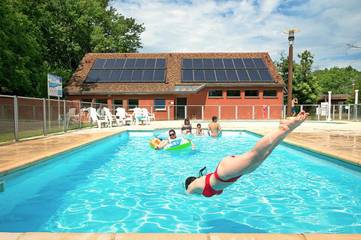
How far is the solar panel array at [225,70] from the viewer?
3138cm

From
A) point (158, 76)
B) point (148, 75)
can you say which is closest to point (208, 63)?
point (158, 76)

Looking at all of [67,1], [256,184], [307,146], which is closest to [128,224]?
[256,184]

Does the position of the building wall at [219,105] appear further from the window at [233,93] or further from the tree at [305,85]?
the tree at [305,85]

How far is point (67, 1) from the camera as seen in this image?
34.6 m

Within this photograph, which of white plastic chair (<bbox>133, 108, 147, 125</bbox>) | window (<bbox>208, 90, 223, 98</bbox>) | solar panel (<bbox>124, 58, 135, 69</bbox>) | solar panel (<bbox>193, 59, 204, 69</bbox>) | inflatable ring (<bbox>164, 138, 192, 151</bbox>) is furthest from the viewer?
solar panel (<bbox>124, 58, 135, 69</bbox>)

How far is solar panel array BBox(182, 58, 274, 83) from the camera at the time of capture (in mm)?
31375

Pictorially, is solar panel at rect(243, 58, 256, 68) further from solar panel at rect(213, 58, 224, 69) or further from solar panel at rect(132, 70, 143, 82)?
solar panel at rect(132, 70, 143, 82)

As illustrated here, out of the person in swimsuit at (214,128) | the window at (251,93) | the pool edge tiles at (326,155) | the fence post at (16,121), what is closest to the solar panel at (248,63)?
the window at (251,93)

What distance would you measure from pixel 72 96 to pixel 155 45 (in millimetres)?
21943

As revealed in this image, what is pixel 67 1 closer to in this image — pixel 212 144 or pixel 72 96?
pixel 72 96

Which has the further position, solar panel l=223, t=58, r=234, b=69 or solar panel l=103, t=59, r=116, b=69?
solar panel l=103, t=59, r=116, b=69

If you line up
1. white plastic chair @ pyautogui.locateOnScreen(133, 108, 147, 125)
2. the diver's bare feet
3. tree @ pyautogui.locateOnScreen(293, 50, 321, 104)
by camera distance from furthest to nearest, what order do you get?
tree @ pyautogui.locateOnScreen(293, 50, 321, 104) < white plastic chair @ pyautogui.locateOnScreen(133, 108, 147, 125) < the diver's bare feet

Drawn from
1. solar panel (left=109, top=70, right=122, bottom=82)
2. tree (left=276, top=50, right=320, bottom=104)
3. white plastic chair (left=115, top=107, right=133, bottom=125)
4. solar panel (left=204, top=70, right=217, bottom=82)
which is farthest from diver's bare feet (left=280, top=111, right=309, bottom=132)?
tree (left=276, top=50, right=320, bottom=104)

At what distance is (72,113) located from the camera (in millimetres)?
17953
